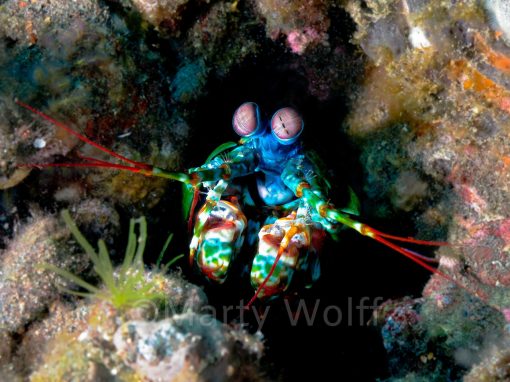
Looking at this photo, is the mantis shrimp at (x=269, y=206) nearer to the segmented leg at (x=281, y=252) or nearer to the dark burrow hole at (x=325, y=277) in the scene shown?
the segmented leg at (x=281, y=252)

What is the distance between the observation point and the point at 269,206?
13.8ft

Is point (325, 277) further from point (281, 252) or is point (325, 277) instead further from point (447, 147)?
point (447, 147)

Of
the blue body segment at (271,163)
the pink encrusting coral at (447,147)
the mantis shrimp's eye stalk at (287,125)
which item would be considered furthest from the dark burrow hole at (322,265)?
the mantis shrimp's eye stalk at (287,125)

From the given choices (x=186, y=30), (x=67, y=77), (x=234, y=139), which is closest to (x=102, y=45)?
(x=67, y=77)

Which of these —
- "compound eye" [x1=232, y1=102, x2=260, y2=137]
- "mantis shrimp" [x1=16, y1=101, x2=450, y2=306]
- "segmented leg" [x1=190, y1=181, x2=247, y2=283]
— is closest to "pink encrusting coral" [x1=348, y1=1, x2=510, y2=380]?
"mantis shrimp" [x1=16, y1=101, x2=450, y2=306]

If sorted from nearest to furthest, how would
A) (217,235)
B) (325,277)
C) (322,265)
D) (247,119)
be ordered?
(217,235)
(247,119)
(322,265)
(325,277)

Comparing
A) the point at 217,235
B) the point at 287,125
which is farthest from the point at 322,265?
the point at 287,125

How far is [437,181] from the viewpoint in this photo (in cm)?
436

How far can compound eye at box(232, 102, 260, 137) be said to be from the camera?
153 inches

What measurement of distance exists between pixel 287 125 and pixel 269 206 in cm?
83

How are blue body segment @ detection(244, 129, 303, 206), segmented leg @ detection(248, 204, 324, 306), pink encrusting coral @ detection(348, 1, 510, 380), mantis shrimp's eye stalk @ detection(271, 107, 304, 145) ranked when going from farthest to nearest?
blue body segment @ detection(244, 129, 303, 206), mantis shrimp's eye stalk @ detection(271, 107, 304, 145), segmented leg @ detection(248, 204, 324, 306), pink encrusting coral @ detection(348, 1, 510, 380)

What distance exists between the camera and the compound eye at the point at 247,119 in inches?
153

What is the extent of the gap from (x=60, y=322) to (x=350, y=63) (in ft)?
11.7

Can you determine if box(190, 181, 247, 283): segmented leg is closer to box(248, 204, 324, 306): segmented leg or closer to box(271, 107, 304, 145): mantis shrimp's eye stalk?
box(248, 204, 324, 306): segmented leg
